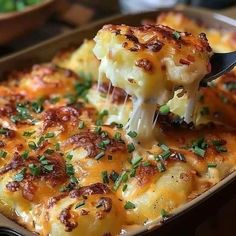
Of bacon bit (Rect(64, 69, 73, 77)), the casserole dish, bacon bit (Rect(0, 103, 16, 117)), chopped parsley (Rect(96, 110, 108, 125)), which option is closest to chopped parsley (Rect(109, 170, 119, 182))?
chopped parsley (Rect(96, 110, 108, 125))

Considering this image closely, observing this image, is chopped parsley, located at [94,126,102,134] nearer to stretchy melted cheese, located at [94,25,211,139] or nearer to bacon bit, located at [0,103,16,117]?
stretchy melted cheese, located at [94,25,211,139]

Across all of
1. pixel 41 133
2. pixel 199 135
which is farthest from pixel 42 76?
pixel 199 135

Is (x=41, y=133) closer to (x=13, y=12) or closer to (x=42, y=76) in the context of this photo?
(x=42, y=76)

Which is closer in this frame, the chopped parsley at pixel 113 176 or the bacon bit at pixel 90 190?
the bacon bit at pixel 90 190

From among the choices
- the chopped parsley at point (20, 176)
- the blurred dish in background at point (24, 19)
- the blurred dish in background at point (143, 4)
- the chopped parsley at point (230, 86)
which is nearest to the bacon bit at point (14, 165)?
the chopped parsley at point (20, 176)

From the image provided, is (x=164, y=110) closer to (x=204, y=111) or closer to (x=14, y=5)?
(x=204, y=111)

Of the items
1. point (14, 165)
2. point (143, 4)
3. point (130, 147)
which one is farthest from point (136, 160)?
point (143, 4)

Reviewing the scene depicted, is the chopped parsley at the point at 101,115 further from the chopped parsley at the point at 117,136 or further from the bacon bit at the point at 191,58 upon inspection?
the bacon bit at the point at 191,58
